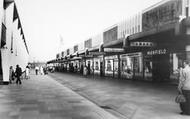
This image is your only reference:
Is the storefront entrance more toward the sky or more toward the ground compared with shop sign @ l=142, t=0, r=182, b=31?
more toward the ground

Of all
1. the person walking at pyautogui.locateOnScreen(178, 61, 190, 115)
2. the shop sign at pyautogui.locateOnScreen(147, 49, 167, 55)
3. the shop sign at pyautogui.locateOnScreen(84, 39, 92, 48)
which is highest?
the shop sign at pyautogui.locateOnScreen(84, 39, 92, 48)

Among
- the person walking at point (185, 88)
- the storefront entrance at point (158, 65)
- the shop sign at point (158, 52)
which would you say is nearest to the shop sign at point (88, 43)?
the storefront entrance at point (158, 65)

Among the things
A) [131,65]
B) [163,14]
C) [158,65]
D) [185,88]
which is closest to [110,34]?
[131,65]

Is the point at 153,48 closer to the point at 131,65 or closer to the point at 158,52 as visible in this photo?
the point at 158,52

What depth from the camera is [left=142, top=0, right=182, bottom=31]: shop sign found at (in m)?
19.5

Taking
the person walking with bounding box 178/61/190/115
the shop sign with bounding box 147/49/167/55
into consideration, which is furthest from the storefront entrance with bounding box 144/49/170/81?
the person walking with bounding box 178/61/190/115

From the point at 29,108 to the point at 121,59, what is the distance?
64.4 ft

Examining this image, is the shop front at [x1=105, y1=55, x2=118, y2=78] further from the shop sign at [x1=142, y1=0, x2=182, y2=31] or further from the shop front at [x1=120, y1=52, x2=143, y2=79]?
the shop sign at [x1=142, y1=0, x2=182, y2=31]

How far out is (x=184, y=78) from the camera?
827cm

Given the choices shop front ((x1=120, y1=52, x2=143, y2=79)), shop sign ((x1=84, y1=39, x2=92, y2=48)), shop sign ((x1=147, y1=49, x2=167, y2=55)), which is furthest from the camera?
shop sign ((x1=84, y1=39, x2=92, y2=48))

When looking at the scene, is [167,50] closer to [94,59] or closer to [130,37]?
[130,37]

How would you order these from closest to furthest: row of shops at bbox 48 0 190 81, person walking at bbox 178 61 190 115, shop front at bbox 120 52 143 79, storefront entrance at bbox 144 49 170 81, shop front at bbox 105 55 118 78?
person walking at bbox 178 61 190 115 → row of shops at bbox 48 0 190 81 → storefront entrance at bbox 144 49 170 81 → shop front at bbox 120 52 143 79 → shop front at bbox 105 55 118 78

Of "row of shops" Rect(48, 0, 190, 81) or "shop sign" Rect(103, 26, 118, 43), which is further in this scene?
"shop sign" Rect(103, 26, 118, 43)

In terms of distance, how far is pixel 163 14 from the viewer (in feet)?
72.2
